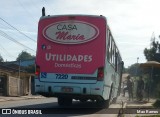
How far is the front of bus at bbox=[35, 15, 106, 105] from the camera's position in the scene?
15.2 metres

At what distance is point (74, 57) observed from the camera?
50.5 feet

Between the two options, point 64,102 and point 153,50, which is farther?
point 153,50

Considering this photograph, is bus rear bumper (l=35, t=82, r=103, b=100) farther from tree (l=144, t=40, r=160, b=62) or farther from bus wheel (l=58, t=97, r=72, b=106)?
tree (l=144, t=40, r=160, b=62)

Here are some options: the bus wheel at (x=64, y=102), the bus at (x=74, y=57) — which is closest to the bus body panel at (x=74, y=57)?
the bus at (x=74, y=57)

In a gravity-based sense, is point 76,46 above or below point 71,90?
above

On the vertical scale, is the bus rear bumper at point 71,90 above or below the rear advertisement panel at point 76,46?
below

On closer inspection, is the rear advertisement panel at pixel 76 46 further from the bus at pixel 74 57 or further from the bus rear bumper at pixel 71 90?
the bus rear bumper at pixel 71 90

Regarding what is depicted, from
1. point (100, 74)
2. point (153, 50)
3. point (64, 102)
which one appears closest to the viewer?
point (100, 74)

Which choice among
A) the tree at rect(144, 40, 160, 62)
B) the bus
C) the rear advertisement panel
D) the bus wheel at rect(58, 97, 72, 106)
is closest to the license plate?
the bus

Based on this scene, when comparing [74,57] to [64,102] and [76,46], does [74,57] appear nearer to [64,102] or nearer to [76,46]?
[76,46]

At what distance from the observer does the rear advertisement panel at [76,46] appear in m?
15.3

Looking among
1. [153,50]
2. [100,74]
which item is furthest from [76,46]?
[153,50]

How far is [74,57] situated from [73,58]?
5 cm

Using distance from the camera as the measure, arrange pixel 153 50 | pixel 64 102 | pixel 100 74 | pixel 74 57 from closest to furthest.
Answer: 1. pixel 100 74
2. pixel 74 57
3. pixel 64 102
4. pixel 153 50
